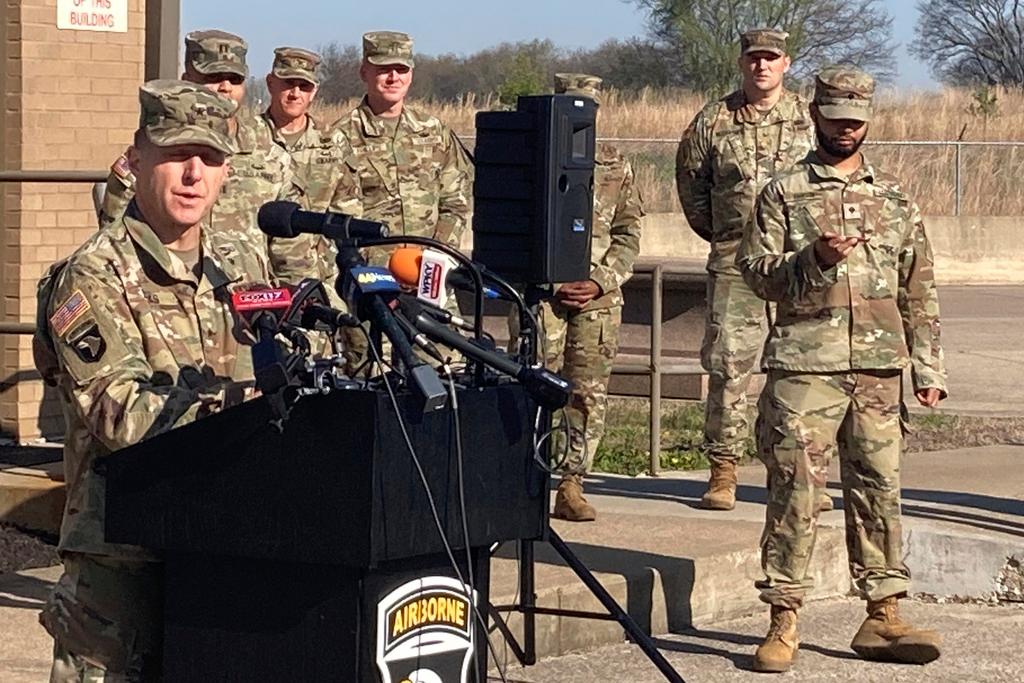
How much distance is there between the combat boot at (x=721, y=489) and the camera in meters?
8.69

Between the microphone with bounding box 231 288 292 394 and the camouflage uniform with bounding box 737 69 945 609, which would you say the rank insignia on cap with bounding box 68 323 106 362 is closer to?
the microphone with bounding box 231 288 292 394

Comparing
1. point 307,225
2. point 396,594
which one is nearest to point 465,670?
point 396,594

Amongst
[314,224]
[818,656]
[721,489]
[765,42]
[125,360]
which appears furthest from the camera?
[765,42]

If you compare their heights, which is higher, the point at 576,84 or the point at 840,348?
the point at 576,84

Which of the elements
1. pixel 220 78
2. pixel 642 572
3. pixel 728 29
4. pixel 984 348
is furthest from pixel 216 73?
pixel 728 29

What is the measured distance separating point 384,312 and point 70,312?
0.72 meters

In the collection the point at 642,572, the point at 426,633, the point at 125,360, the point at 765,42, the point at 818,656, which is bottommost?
the point at 818,656

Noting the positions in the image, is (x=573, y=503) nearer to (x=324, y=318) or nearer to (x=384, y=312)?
(x=324, y=318)

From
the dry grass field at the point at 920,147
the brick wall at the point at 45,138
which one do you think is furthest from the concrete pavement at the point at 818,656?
the dry grass field at the point at 920,147

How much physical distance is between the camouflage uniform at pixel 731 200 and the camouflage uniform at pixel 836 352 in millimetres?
1883

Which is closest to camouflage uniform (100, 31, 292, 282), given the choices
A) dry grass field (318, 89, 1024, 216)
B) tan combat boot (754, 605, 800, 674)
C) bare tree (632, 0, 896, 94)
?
tan combat boot (754, 605, 800, 674)

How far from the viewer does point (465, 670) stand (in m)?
3.72

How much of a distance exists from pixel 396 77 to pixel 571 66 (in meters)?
57.9

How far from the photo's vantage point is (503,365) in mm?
3521
